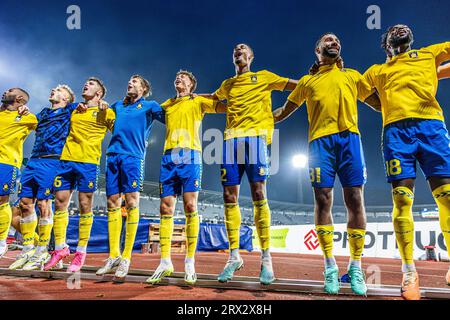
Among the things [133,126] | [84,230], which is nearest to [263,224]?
[133,126]

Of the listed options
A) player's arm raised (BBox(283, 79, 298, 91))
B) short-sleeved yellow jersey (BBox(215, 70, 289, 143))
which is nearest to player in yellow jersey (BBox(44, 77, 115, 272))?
short-sleeved yellow jersey (BBox(215, 70, 289, 143))

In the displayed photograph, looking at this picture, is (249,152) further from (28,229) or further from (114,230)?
(28,229)

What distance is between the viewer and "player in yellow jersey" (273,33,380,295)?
2.91m

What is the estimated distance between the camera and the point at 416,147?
110 inches

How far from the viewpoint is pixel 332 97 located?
3158 millimetres

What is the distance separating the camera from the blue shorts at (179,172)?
3.75m

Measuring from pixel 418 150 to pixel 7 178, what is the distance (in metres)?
5.97

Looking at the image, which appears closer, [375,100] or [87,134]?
[375,100]

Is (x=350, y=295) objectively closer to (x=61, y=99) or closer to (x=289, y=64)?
(x=61, y=99)

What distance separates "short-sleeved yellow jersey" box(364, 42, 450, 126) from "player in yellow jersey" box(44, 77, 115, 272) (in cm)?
387

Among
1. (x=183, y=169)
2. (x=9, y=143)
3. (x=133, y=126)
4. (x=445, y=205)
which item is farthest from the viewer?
(x=9, y=143)

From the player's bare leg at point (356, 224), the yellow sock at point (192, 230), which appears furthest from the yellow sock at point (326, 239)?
the yellow sock at point (192, 230)

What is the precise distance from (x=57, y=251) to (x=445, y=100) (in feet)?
146
